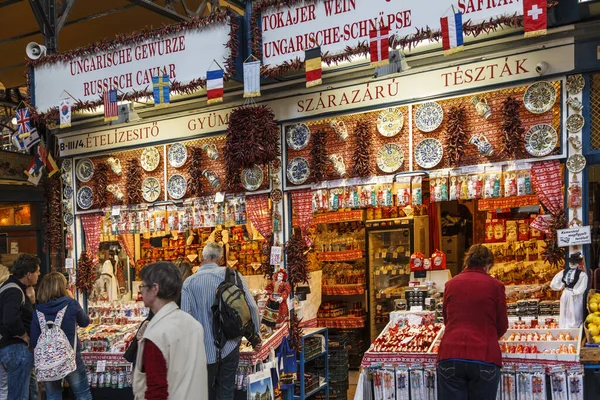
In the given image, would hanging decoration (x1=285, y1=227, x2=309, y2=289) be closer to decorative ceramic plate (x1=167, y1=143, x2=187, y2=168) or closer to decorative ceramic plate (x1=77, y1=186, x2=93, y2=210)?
decorative ceramic plate (x1=167, y1=143, x2=187, y2=168)

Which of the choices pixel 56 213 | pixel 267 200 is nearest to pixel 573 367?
pixel 267 200

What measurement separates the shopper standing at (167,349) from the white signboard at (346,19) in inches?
148

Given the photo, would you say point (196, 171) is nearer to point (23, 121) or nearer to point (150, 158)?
point (150, 158)

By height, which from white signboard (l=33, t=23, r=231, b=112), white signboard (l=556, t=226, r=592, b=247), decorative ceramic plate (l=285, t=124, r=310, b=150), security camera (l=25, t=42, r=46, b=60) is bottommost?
white signboard (l=556, t=226, r=592, b=247)

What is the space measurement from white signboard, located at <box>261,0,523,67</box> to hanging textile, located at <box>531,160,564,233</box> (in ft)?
5.00

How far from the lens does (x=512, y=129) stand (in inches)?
246

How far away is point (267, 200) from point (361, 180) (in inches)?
51.3

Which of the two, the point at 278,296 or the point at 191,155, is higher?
the point at 191,155

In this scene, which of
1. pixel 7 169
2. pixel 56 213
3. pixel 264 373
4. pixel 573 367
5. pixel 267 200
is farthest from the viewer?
pixel 7 169

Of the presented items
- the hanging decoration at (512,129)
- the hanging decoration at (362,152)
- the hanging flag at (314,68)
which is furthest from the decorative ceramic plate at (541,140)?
the hanging flag at (314,68)

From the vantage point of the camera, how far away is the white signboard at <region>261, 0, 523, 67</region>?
5785 millimetres

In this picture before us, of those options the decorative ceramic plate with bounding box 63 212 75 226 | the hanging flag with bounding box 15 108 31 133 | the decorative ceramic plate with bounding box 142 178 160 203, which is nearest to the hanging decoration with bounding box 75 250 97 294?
the decorative ceramic plate with bounding box 63 212 75 226

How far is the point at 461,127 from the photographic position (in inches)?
257

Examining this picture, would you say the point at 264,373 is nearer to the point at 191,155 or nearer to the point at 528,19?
the point at 191,155
